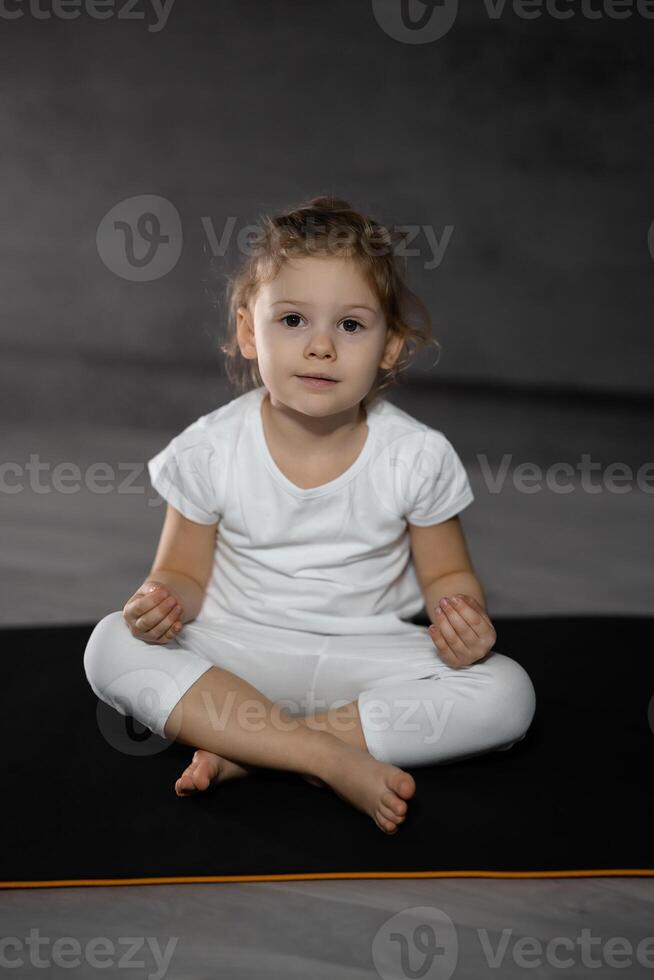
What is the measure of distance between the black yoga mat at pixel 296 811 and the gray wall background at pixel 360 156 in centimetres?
227

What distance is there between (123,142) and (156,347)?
685 mm

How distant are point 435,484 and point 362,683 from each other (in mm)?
265

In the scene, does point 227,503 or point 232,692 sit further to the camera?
point 227,503

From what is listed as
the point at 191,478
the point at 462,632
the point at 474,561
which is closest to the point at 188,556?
the point at 191,478

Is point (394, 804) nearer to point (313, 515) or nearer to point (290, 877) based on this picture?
point (290, 877)

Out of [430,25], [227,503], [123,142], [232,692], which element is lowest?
[232,692]

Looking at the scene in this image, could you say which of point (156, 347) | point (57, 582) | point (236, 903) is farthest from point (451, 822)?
point (156, 347)

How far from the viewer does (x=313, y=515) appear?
4.91ft

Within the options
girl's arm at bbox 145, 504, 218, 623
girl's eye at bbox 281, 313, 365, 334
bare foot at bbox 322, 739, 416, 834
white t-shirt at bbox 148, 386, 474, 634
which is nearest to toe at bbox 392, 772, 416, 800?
bare foot at bbox 322, 739, 416, 834

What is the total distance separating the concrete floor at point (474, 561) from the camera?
111cm

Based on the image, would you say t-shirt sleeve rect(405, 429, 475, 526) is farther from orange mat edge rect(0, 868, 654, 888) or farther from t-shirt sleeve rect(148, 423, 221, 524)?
orange mat edge rect(0, 868, 654, 888)

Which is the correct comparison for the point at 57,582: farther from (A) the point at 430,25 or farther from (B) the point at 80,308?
(A) the point at 430,25

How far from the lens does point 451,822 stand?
4.09 feet

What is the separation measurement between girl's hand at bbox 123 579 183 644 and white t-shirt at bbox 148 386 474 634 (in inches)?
6.6
